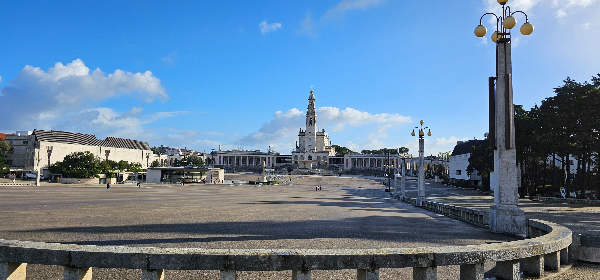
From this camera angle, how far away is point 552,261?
23.1 ft

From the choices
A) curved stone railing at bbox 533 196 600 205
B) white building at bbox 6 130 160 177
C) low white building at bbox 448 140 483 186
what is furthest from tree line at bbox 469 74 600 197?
white building at bbox 6 130 160 177

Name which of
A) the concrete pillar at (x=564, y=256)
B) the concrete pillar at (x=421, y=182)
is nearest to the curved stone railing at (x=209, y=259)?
the concrete pillar at (x=564, y=256)

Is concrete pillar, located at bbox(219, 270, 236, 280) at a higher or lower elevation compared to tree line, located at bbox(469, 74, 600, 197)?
lower

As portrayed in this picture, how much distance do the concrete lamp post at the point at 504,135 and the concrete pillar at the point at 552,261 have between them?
451 centimetres

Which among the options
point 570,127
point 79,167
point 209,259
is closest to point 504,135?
point 209,259

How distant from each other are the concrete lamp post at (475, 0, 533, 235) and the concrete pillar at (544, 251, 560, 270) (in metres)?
4.51

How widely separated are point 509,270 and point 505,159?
673 cm

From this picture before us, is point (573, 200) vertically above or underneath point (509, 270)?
underneath

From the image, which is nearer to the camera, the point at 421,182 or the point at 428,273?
the point at 428,273

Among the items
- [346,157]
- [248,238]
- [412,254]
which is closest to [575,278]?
[412,254]

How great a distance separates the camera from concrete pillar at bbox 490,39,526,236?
11.5 meters

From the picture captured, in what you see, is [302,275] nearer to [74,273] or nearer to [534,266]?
[74,273]

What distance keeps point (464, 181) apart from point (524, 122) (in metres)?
36.7

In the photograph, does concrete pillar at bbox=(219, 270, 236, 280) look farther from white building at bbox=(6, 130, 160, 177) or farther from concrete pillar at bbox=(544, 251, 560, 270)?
white building at bbox=(6, 130, 160, 177)
